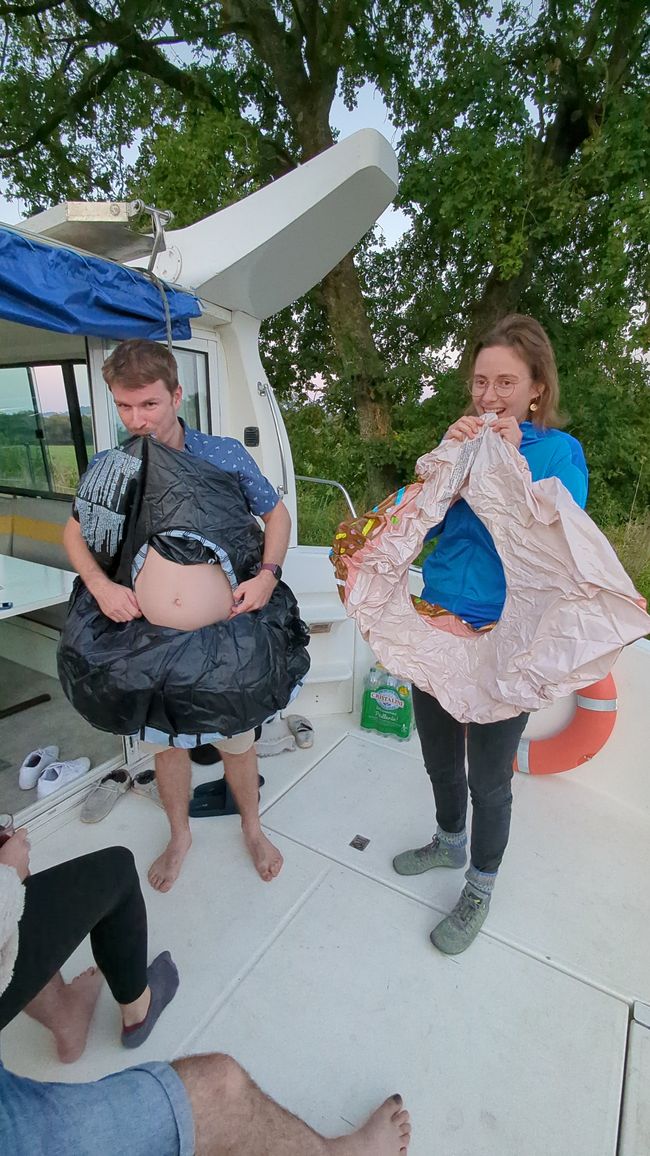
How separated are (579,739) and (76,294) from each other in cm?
248

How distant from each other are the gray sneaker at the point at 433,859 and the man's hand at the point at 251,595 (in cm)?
105

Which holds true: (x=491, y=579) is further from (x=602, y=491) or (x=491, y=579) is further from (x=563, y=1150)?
(x=602, y=491)

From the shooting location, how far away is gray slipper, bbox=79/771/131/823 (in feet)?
6.79

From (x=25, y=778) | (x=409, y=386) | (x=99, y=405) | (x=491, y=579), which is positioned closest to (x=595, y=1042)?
(x=491, y=579)

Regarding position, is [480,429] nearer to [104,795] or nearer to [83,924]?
[83,924]

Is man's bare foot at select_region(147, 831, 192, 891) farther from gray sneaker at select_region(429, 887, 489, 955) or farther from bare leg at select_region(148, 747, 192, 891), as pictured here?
gray sneaker at select_region(429, 887, 489, 955)

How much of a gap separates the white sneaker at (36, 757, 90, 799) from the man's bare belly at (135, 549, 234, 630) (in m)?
1.17

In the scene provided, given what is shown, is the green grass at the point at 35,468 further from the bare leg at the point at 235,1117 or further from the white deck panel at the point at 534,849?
the bare leg at the point at 235,1117

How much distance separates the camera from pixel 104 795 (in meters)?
2.14

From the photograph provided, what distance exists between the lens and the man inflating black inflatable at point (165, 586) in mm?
1328

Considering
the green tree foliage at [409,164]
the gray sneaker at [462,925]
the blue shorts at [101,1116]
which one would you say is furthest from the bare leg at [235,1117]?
the green tree foliage at [409,164]

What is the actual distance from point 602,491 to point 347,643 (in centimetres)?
516

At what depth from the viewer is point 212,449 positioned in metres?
1.49

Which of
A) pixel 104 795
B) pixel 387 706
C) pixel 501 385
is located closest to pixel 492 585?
pixel 501 385
